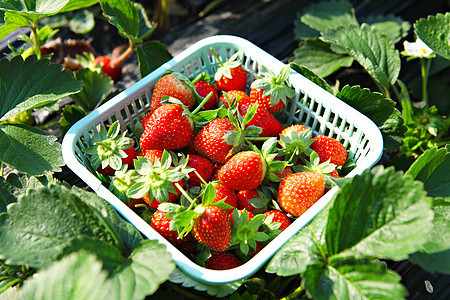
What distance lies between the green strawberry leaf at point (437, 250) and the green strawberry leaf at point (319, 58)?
0.54 metres

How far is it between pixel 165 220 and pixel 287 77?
0.41m

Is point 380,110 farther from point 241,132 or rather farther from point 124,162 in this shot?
point 124,162

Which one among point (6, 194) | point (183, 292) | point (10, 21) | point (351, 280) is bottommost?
point (183, 292)

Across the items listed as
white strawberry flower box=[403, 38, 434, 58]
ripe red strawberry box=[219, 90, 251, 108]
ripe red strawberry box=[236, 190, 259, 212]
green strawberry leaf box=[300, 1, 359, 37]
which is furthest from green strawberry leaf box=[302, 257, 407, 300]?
green strawberry leaf box=[300, 1, 359, 37]

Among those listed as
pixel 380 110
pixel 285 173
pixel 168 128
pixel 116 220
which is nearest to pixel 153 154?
pixel 168 128

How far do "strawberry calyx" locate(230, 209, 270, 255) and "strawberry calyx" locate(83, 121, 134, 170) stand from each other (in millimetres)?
260

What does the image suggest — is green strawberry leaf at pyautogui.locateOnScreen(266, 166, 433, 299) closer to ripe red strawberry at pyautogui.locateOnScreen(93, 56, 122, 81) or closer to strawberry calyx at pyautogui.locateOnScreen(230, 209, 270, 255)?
strawberry calyx at pyautogui.locateOnScreen(230, 209, 270, 255)

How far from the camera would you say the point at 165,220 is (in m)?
0.85

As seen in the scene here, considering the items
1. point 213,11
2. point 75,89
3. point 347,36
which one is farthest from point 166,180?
point 213,11

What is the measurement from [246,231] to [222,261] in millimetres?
81

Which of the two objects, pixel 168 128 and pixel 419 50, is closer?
pixel 168 128

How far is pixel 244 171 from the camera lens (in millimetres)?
878

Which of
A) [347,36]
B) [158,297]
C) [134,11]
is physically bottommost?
[158,297]

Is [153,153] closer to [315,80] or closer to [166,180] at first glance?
[166,180]
